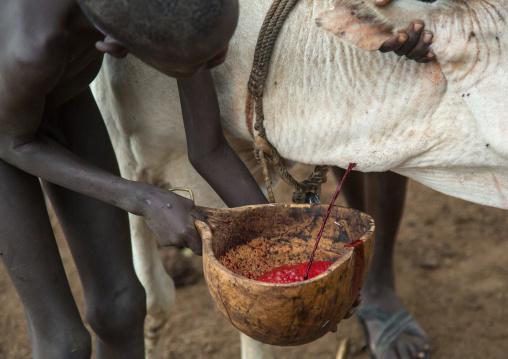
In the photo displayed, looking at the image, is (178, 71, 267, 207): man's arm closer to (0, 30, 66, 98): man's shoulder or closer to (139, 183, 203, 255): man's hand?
(139, 183, 203, 255): man's hand

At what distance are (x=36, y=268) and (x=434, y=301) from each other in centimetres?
184

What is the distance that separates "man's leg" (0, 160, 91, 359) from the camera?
152 cm

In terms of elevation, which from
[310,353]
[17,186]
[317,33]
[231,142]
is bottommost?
[310,353]

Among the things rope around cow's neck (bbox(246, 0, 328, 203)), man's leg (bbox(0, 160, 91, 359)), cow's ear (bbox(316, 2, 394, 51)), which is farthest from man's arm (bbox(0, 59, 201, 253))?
cow's ear (bbox(316, 2, 394, 51))

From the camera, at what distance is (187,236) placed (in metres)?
1.35

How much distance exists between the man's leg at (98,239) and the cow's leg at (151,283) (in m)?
0.45

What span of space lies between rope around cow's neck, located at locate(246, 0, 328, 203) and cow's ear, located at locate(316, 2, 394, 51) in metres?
0.22

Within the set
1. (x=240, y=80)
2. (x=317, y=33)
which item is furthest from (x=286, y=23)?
(x=240, y=80)

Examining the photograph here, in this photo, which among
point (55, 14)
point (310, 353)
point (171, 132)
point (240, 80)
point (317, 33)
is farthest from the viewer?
point (310, 353)

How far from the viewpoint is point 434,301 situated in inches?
110

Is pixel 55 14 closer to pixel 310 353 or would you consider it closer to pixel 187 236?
pixel 187 236

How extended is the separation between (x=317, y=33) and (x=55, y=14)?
595 mm

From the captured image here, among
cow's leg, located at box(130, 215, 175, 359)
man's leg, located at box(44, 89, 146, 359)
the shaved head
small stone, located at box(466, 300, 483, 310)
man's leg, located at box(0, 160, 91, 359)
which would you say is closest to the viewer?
the shaved head

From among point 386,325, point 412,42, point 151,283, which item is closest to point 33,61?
point 412,42
